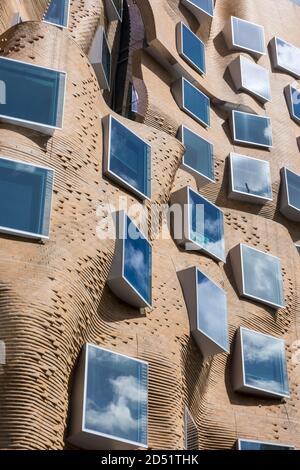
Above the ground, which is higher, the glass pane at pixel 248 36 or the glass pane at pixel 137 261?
the glass pane at pixel 248 36

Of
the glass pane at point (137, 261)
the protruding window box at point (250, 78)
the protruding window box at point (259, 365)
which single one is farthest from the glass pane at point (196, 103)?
the glass pane at point (137, 261)

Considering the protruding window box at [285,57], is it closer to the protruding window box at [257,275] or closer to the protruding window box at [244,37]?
the protruding window box at [244,37]

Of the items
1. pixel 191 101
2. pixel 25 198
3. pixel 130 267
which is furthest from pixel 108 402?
pixel 191 101

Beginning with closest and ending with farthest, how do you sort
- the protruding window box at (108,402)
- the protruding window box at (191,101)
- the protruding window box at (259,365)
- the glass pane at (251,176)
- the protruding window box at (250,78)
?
→ the protruding window box at (108,402), the protruding window box at (259,365), the glass pane at (251,176), the protruding window box at (191,101), the protruding window box at (250,78)

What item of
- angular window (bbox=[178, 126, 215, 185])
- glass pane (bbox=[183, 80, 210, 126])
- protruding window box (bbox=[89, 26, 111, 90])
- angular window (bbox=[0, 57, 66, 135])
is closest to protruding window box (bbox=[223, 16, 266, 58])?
glass pane (bbox=[183, 80, 210, 126])

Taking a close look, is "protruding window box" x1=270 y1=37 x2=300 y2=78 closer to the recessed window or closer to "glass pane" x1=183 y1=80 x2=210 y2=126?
the recessed window

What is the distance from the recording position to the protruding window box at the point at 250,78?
2322 centimetres

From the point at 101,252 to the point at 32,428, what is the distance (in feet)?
11.8

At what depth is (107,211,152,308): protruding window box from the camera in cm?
1386

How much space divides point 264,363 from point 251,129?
303 inches

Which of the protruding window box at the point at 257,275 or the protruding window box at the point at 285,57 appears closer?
the protruding window box at the point at 257,275

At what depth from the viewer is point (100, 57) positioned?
65.1ft
